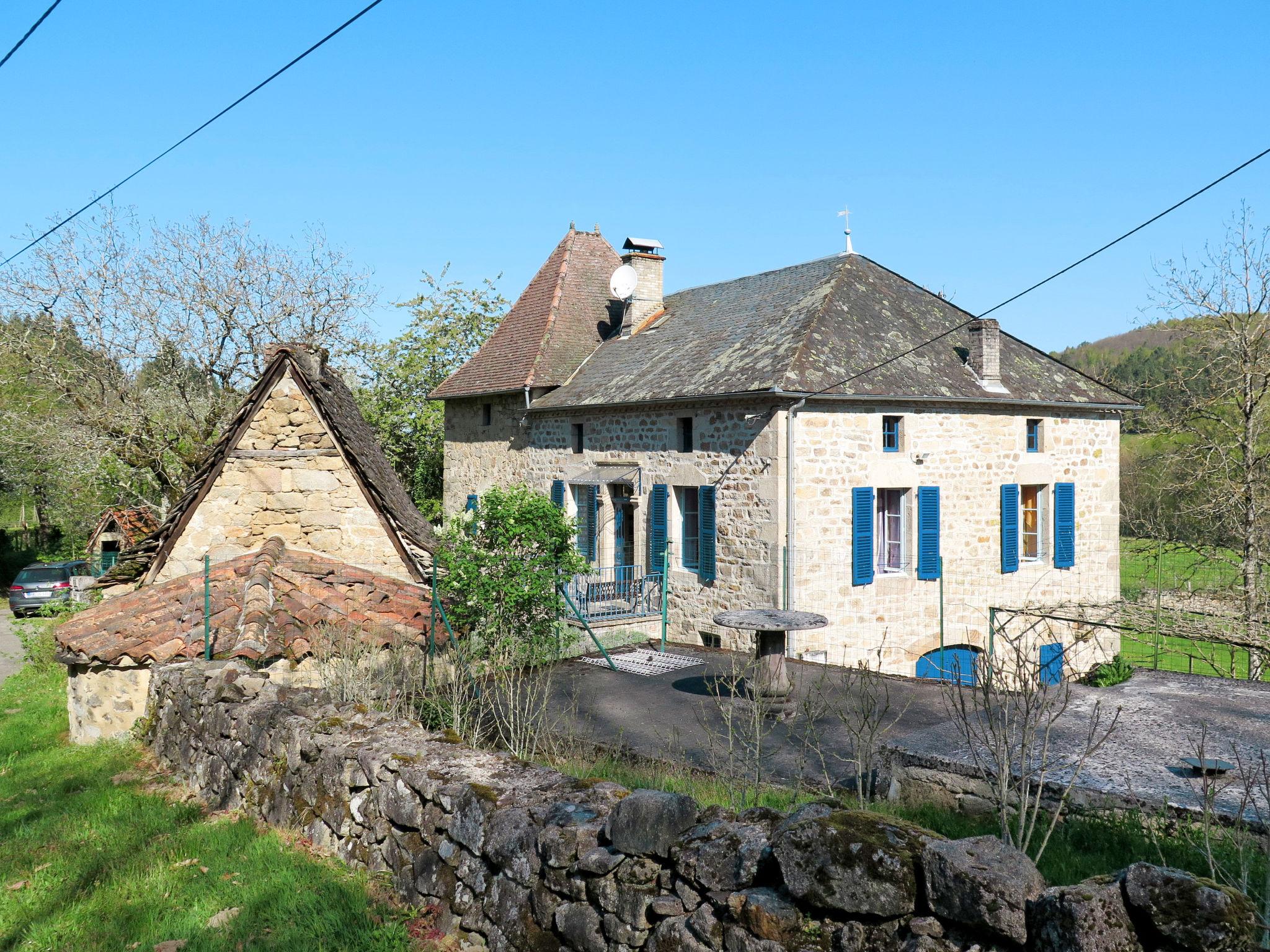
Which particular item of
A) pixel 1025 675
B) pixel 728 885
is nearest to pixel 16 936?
pixel 728 885

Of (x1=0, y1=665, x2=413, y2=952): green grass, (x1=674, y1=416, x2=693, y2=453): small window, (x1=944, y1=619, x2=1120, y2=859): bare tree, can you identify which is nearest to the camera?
(x1=944, y1=619, x2=1120, y2=859): bare tree

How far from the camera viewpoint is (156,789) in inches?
285

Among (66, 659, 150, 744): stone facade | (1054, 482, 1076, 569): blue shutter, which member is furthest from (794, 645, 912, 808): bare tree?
(1054, 482, 1076, 569): blue shutter

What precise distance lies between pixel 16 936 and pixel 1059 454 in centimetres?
1707

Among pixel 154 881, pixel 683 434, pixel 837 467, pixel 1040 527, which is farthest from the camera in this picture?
pixel 1040 527

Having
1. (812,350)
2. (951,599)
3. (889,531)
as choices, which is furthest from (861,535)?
(812,350)

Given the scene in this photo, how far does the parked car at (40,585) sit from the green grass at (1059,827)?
21.1m

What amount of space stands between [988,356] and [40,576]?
2420cm

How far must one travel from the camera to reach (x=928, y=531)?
51.1 ft

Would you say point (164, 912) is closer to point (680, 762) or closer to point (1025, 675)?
point (680, 762)

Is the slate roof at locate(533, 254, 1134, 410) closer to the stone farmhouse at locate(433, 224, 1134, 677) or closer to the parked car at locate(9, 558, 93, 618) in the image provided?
the stone farmhouse at locate(433, 224, 1134, 677)

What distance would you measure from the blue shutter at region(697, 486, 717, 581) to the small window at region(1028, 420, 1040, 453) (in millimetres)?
6243

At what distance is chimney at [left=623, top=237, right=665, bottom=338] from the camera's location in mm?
20469

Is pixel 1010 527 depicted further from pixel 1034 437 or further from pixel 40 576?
pixel 40 576
